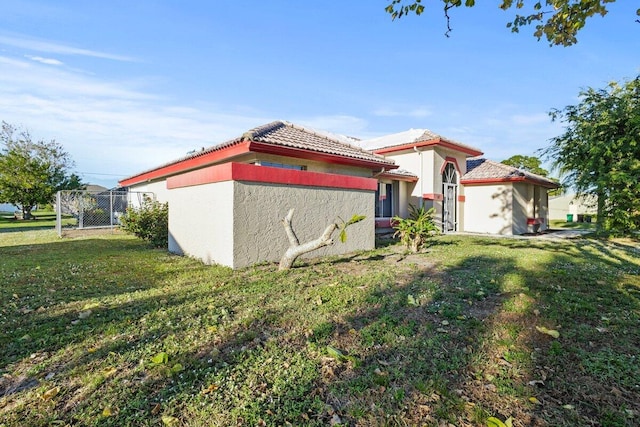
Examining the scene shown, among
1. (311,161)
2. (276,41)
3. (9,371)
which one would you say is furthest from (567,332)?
(276,41)

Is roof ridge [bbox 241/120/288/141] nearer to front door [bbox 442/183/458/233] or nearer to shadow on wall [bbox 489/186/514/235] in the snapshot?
front door [bbox 442/183/458/233]

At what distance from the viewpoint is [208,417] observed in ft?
7.75

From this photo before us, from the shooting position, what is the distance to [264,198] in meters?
7.36

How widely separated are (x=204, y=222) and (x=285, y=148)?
333 cm

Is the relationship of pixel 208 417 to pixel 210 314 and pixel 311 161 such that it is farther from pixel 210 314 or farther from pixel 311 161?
pixel 311 161

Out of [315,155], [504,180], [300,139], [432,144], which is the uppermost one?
[432,144]

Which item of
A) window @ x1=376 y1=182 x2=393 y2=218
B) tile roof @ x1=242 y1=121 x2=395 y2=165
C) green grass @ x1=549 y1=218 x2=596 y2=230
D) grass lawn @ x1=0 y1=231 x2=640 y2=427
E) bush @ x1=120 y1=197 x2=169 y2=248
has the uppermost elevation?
tile roof @ x1=242 y1=121 x2=395 y2=165

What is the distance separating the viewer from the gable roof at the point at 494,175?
16.7m

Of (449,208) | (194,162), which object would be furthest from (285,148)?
(449,208)

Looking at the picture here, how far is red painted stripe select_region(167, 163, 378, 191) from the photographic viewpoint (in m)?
6.86

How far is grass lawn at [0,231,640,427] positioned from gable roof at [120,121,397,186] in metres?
4.43

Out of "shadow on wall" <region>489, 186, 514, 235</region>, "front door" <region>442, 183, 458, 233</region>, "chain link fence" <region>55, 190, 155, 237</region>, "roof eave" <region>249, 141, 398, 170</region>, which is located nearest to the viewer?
"roof eave" <region>249, 141, 398, 170</region>

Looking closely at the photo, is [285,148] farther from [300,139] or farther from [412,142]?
[412,142]

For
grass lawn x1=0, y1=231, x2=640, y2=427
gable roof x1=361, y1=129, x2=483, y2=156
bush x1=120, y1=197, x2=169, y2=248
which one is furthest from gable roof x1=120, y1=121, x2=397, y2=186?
grass lawn x1=0, y1=231, x2=640, y2=427
